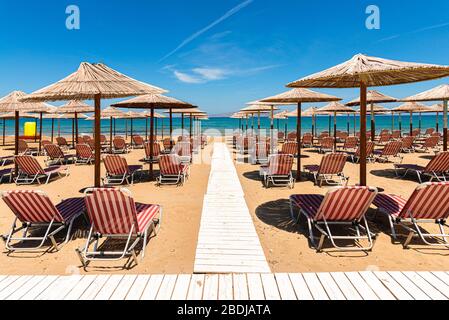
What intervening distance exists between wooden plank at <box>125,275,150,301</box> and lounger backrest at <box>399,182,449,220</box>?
3.26 meters

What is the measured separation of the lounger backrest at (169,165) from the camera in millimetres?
7234

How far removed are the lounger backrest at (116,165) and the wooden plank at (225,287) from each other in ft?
17.3

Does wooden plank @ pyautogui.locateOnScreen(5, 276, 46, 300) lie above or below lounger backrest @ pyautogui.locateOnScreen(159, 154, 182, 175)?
below

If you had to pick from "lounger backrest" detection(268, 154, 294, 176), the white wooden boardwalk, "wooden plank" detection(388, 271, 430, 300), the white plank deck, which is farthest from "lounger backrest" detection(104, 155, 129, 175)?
"wooden plank" detection(388, 271, 430, 300)

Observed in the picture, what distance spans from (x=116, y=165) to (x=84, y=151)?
3.81m

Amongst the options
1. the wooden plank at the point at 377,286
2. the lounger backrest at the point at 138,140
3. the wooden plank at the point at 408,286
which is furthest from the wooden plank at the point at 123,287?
the lounger backrest at the point at 138,140

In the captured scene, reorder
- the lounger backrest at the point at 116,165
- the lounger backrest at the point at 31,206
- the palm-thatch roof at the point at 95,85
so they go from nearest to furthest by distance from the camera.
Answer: the lounger backrest at the point at 31,206 → the palm-thatch roof at the point at 95,85 → the lounger backrest at the point at 116,165

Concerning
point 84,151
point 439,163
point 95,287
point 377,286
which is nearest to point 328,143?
point 439,163

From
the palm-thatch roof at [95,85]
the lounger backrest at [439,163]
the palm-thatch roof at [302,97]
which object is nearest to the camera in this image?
the palm-thatch roof at [95,85]

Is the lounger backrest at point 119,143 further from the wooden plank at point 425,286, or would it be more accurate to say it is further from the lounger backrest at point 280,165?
the wooden plank at point 425,286

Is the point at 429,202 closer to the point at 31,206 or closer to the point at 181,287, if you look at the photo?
the point at 181,287

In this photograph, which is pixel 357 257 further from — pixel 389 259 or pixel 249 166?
pixel 249 166

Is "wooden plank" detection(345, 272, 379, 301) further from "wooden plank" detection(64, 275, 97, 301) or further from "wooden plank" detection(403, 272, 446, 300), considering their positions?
"wooden plank" detection(64, 275, 97, 301)

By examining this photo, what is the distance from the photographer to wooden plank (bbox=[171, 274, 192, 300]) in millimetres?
2455
